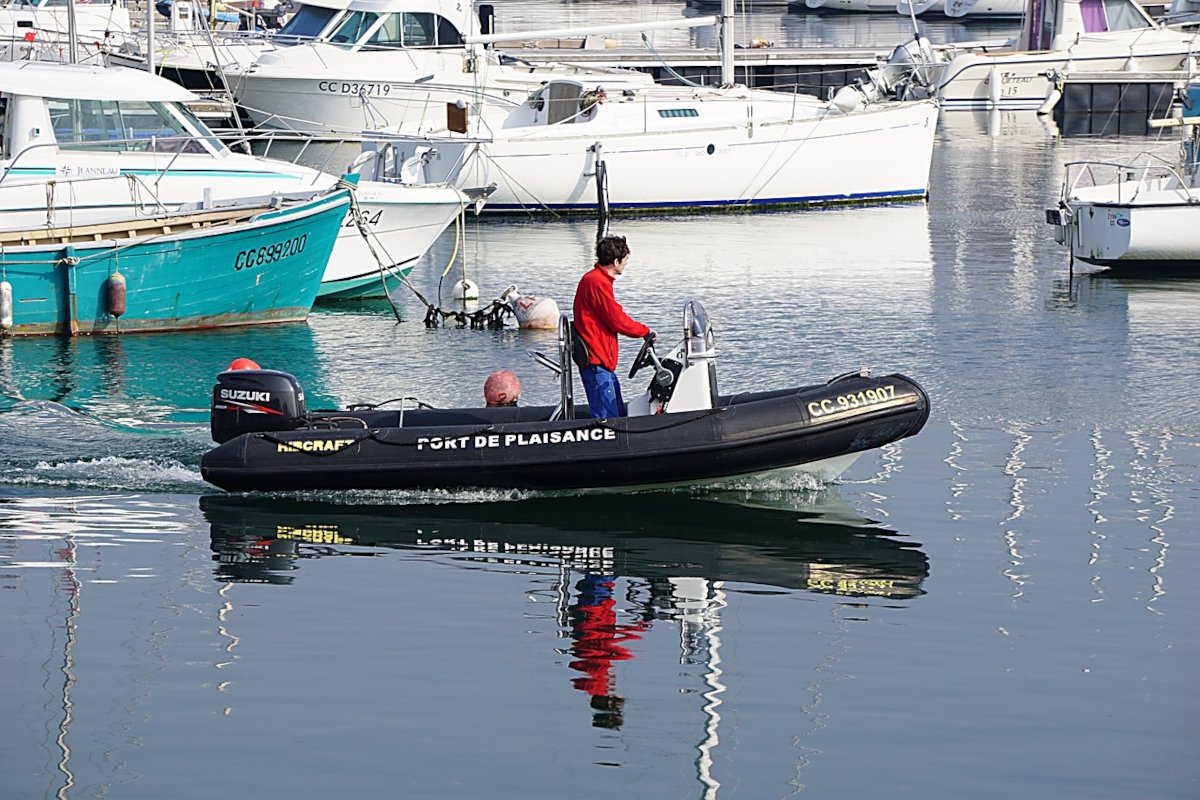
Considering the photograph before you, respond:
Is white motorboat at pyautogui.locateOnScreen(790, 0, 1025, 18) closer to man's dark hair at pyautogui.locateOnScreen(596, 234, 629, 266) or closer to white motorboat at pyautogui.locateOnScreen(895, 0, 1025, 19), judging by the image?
white motorboat at pyautogui.locateOnScreen(895, 0, 1025, 19)

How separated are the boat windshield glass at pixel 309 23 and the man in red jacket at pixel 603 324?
869 inches

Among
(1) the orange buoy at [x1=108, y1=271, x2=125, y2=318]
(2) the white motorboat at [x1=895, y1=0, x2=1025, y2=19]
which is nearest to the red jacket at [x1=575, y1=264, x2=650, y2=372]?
(1) the orange buoy at [x1=108, y1=271, x2=125, y2=318]

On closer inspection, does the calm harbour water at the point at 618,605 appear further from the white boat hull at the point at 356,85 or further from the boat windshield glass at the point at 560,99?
the white boat hull at the point at 356,85

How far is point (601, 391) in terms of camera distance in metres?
12.4

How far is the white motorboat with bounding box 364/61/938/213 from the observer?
28.9 meters

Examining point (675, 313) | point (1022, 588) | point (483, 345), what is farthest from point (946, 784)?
point (675, 313)

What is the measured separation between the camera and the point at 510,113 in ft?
101

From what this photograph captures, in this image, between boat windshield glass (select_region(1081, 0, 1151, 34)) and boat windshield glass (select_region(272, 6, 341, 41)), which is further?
boat windshield glass (select_region(1081, 0, 1151, 34))

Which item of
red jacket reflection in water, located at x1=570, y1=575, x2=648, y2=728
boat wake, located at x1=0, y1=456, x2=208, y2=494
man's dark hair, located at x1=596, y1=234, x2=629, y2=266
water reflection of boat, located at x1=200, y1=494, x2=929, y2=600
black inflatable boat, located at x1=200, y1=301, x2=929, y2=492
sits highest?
man's dark hair, located at x1=596, y1=234, x2=629, y2=266

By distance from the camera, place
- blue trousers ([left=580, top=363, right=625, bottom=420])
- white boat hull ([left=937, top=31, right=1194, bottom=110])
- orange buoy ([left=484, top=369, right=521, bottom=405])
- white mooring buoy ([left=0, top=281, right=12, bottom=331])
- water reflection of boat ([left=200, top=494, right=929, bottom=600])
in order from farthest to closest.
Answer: white boat hull ([left=937, top=31, right=1194, bottom=110]) → white mooring buoy ([left=0, top=281, right=12, bottom=331]) → orange buoy ([left=484, top=369, right=521, bottom=405]) → blue trousers ([left=580, top=363, right=625, bottom=420]) → water reflection of boat ([left=200, top=494, right=929, bottom=600])

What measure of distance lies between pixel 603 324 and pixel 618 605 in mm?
2383

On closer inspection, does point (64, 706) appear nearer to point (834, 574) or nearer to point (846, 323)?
point (834, 574)

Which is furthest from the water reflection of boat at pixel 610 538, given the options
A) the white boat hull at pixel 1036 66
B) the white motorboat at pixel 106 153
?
the white boat hull at pixel 1036 66

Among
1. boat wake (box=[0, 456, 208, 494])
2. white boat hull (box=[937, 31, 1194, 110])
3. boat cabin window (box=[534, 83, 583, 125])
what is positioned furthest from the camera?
white boat hull (box=[937, 31, 1194, 110])
